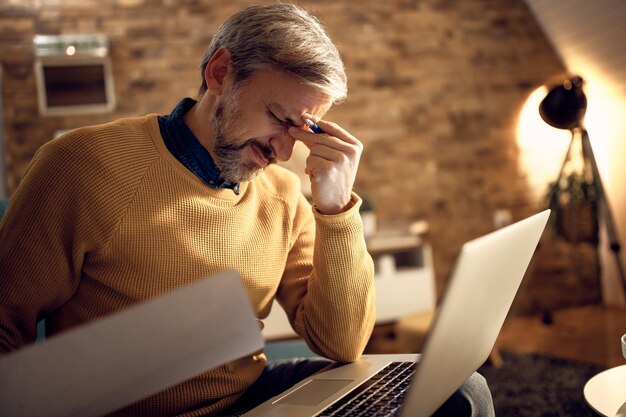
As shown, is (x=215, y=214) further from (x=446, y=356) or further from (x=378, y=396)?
(x=446, y=356)

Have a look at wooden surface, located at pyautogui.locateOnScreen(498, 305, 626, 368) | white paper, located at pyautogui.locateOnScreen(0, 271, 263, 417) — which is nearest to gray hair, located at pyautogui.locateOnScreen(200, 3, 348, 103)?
white paper, located at pyautogui.locateOnScreen(0, 271, 263, 417)

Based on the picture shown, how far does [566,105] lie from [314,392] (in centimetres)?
216

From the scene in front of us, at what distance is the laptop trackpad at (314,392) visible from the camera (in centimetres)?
96

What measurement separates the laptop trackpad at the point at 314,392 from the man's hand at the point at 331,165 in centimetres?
32

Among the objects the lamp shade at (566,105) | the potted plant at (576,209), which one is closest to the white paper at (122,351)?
the lamp shade at (566,105)

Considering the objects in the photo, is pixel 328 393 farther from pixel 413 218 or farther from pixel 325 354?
pixel 413 218

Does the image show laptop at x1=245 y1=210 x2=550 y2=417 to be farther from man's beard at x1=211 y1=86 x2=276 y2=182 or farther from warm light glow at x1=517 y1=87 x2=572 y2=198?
warm light glow at x1=517 y1=87 x2=572 y2=198

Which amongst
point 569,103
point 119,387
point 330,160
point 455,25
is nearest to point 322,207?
point 330,160

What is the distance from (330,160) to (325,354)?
373mm

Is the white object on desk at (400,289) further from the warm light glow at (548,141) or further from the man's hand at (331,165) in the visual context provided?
the man's hand at (331,165)

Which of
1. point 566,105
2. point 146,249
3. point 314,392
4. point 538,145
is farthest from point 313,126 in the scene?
point 538,145

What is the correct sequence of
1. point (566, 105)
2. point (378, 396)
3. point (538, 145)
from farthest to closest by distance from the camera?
1. point (538, 145)
2. point (566, 105)
3. point (378, 396)

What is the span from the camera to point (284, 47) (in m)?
1.17

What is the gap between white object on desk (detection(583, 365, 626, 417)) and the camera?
1.08m
